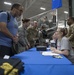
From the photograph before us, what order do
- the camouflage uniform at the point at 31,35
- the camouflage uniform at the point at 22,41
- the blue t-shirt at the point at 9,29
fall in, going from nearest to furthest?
the blue t-shirt at the point at 9,29 < the camouflage uniform at the point at 22,41 < the camouflage uniform at the point at 31,35

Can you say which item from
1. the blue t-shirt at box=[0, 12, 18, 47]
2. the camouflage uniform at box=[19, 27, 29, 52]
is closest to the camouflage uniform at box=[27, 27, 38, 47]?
the camouflage uniform at box=[19, 27, 29, 52]

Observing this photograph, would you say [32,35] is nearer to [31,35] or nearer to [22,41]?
[31,35]

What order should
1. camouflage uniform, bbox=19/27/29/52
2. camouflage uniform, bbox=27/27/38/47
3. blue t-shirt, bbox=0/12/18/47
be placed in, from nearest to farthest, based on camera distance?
1. blue t-shirt, bbox=0/12/18/47
2. camouflage uniform, bbox=19/27/29/52
3. camouflage uniform, bbox=27/27/38/47

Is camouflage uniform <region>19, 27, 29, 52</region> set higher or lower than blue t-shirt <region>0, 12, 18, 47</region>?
lower

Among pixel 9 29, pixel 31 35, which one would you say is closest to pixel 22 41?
pixel 31 35

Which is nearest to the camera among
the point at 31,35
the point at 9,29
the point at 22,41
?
the point at 9,29

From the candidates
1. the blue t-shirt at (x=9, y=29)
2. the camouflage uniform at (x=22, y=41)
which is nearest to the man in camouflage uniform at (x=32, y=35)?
the camouflage uniform at (x=22, y=41)

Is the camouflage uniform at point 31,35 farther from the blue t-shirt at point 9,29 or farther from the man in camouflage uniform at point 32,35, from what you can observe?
the blue t-shirt at point 9,29

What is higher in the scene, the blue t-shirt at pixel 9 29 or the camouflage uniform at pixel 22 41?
the blue t-shirt at pixel 9 29

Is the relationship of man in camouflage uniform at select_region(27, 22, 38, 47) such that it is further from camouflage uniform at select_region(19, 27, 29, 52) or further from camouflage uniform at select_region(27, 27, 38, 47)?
camouflage uniform at select_region(19, 27, 29, 52)

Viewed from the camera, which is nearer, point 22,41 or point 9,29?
point 9,29

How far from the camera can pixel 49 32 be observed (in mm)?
7348

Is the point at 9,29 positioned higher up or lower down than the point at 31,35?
higher up

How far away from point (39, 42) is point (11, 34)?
11.8ft
